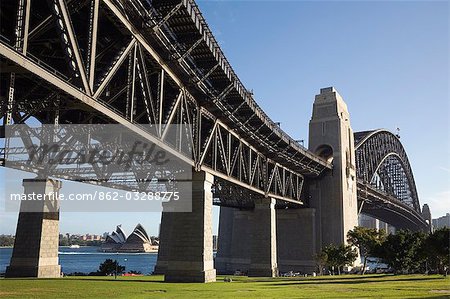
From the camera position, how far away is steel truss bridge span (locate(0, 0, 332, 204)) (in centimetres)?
2223

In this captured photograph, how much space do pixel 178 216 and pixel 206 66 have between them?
1548 centimetres

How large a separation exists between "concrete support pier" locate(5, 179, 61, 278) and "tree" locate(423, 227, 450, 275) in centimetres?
4688

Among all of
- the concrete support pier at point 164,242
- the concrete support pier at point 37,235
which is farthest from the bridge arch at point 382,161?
the concrete support pier at point 37,235

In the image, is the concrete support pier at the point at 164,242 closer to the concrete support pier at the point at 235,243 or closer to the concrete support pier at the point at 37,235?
the concrete support pier at the point at 37,235

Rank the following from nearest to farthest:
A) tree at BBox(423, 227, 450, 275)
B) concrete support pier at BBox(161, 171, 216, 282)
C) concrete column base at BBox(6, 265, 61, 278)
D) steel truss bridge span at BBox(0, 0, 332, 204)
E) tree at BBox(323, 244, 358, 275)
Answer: steel truss bridge span at BBox(0, 0, 332, 204) < concrete support pier at BBox(161, 171, 216, 282) < concrete column base at BBox(6, 265, 61, 278) < tree at BBox(423, 227, 450, 275) < tree at BBox(323, 244, 358, 275)

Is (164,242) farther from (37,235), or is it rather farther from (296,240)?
(296,240)

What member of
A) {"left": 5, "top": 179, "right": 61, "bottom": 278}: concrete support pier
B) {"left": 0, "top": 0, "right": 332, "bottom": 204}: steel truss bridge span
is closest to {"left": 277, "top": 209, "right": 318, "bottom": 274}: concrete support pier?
{"left": 0, "top": 0, "right": 332, "bottom": 204}: steel truss bridge span

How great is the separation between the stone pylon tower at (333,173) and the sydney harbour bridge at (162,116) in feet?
1.08

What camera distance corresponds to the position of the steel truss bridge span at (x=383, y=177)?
447ft

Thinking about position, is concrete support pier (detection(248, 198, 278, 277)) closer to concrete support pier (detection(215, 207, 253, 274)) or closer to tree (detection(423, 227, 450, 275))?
tree (detection(423, 227, 450, 275))

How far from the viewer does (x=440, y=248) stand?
5856 cm

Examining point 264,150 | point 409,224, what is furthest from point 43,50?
point 409,224

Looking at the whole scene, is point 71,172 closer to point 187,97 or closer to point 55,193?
point 55,193

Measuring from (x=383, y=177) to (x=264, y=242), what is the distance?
12084 cm
